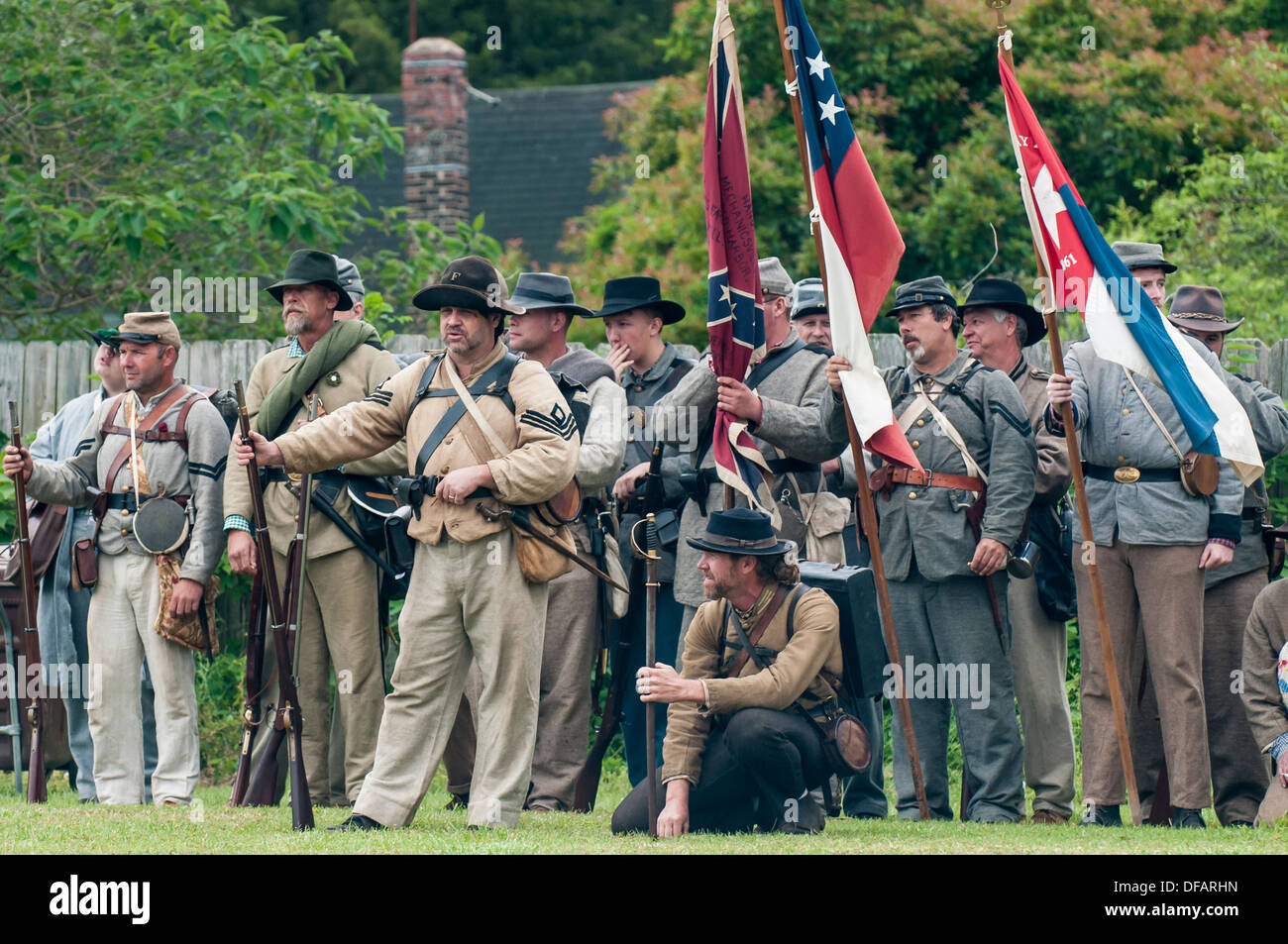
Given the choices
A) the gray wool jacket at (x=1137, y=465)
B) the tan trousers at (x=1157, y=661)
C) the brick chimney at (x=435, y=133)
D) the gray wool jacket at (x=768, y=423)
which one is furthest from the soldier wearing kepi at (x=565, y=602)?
the brick chimney at (x=435, y=133)

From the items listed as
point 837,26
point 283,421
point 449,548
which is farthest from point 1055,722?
point 837,26

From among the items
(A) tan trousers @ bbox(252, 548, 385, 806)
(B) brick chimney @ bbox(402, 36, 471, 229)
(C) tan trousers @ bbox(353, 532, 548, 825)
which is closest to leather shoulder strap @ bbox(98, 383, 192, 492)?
(A) tan trousers @ bbox(252, 548, 385, 806)

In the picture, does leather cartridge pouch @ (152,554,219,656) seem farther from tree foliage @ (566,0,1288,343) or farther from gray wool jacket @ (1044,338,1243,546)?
tree foliage @ (566,0,1288,343)

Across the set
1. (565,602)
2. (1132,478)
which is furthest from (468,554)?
(1132,478)

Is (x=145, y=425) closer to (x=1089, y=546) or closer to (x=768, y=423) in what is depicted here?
(x=768, y=423)

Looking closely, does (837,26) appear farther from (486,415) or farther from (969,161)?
(486,415)

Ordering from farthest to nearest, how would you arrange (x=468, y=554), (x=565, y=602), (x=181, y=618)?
(x=565, y=602) < (x=181, y=618) < (x=468, y=554)

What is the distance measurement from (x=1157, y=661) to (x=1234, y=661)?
0.51m

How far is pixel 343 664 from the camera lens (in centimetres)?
887

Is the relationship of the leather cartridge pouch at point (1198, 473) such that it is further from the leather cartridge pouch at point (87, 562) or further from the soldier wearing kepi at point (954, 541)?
the leather cartridge pouch at point (87, 562)

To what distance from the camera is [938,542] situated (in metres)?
8.66

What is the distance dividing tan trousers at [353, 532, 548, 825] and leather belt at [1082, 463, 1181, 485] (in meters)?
2.73

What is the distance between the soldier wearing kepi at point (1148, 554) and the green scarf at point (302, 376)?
3247 millimetres

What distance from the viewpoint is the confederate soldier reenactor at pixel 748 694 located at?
7680mm
